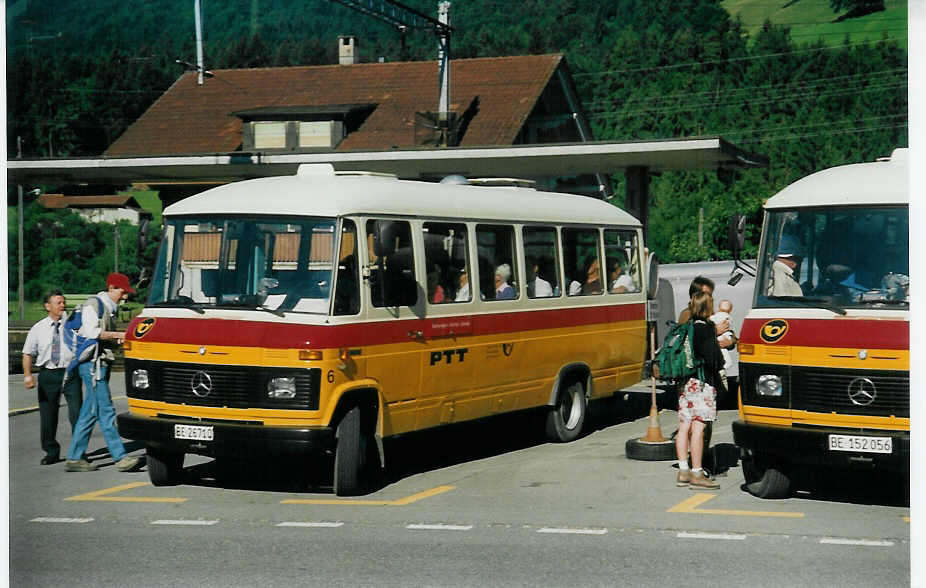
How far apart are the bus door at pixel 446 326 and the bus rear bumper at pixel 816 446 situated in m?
3.27

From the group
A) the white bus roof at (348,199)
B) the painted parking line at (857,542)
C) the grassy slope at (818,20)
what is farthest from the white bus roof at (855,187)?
the white bus roof at (348,199)

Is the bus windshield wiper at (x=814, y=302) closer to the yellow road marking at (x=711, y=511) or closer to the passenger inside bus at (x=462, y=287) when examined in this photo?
the yellow road marking at (x=711, y=511)

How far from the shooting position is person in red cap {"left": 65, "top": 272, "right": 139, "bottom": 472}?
13508mm

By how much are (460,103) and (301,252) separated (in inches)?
1274

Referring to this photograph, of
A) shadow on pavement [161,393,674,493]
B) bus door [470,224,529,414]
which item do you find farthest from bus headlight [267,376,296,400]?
bus door [470,224,529,414]

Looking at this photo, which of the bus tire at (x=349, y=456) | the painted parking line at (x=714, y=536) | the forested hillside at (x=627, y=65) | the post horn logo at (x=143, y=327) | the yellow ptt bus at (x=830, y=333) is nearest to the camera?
the painted parking line at (x=714, y=536)

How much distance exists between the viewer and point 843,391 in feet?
34.4

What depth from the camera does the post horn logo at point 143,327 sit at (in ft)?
39.5

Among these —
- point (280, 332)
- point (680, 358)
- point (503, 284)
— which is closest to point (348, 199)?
point (280, 332)

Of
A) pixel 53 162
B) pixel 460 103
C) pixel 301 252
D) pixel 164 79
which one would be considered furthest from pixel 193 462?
pixel 164 79

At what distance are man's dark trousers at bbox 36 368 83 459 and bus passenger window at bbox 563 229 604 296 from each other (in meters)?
5.67

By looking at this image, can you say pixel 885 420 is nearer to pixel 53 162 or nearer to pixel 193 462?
pixel 193 462

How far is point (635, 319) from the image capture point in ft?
57.7

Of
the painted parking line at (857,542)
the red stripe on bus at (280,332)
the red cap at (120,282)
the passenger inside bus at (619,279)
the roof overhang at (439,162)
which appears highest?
the roof overhang at (439,162)
